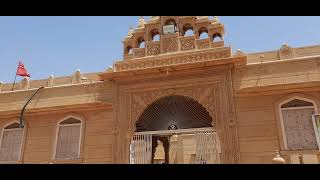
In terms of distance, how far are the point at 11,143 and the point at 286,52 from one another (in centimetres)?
1086

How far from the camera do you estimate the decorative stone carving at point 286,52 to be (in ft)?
35.6

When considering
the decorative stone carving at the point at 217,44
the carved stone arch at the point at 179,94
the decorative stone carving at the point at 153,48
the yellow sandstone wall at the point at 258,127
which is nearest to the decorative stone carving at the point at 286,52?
the yellow sandstone wall at the point at 258,127

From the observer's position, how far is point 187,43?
450 inches

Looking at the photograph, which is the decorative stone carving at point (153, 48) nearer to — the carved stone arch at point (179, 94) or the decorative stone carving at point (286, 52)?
the carved stone arch at point (179, 94)

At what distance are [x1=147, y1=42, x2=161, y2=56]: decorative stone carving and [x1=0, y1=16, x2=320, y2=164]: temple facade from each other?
0.04 metres

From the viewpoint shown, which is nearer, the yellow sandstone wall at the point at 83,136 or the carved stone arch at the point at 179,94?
the carved stone arch at the point at 179,94

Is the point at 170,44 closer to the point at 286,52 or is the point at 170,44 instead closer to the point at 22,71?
the point at 286,52

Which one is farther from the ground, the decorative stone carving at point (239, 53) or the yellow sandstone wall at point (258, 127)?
the decorative stone carving at point (239, 53)

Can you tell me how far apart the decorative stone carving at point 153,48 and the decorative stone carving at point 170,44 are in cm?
24

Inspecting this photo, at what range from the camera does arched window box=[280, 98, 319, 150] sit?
9.06 m

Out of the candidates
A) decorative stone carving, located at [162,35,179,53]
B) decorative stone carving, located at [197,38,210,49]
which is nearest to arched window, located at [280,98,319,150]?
decorative stone carving, located at [197,38,210,49]

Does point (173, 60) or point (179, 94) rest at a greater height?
point (173, 60)

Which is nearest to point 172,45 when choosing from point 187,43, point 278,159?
point 187,43

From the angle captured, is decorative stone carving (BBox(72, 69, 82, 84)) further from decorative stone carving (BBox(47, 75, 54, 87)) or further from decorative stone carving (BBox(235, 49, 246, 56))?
decorative stone carving (BBox(235, 49, 246, 56))
